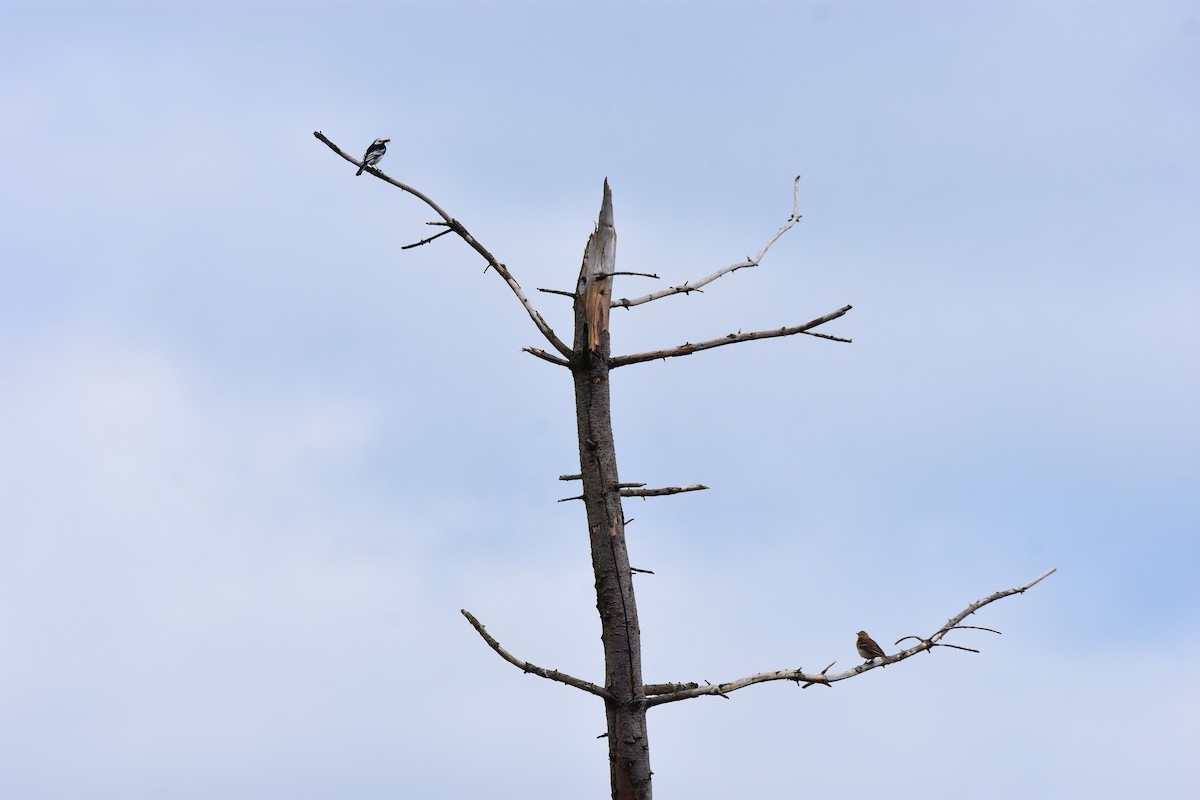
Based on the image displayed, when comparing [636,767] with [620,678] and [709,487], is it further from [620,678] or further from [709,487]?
[709,487]

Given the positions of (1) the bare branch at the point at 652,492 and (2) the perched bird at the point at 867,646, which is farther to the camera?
(2) the perched bird at the point at 867,646

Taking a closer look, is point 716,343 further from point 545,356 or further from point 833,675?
point 833,675

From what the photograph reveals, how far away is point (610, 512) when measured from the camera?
831 centimetres

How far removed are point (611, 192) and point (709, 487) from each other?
8.53 ft

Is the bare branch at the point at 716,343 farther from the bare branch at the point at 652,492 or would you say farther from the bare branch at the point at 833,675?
the bare branch at the point at 833,675

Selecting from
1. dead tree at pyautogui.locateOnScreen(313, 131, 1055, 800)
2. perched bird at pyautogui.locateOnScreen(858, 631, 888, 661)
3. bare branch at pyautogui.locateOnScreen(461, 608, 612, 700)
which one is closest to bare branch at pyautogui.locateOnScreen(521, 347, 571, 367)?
dead tree at pyautogui.locateOnScreen(313, 131, 1055, 800)

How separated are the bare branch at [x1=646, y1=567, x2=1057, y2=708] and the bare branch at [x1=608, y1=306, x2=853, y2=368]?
2501mm

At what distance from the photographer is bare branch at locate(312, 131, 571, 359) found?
8.49 metres

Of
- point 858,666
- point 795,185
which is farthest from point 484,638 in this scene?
point 795,185

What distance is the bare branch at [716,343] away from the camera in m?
8.54

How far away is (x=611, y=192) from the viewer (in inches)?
352

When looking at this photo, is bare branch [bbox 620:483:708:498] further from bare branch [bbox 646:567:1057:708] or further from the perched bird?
the perched bird

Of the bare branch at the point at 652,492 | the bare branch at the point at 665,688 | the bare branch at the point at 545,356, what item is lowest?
the bare branch at the point at 665,688

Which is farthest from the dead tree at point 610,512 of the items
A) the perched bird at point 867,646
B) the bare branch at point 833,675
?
the perched bird at point 867,646
